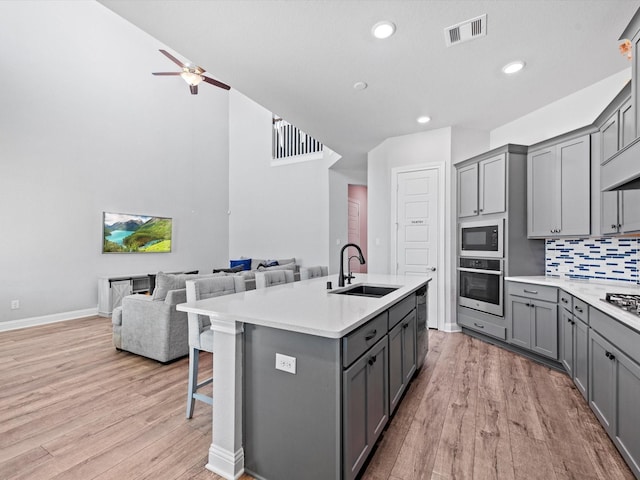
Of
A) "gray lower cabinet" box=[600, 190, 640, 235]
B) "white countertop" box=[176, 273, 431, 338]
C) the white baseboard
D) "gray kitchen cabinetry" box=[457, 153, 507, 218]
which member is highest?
"gray kitchen cabinetry" box=[457, 153, 507, 218]

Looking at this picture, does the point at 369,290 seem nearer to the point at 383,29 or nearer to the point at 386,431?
the point at 386,431

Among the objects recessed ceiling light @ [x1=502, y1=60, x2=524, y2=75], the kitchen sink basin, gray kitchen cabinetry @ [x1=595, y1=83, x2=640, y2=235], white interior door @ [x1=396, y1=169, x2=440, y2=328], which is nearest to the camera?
gray kitchen cabinetry @ [x1=595, y1=83, x2=640, y2=235]

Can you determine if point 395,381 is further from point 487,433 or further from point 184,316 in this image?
point 184,316

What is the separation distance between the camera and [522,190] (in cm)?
354

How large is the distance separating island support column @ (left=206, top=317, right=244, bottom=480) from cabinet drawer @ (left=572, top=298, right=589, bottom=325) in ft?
8.05

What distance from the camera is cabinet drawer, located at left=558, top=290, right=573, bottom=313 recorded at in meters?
2.63

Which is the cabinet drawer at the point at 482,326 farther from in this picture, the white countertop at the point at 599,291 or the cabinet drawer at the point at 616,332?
the cabinet drawer at the point at 616,332

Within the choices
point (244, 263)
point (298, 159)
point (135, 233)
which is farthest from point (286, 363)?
point (298, 159)

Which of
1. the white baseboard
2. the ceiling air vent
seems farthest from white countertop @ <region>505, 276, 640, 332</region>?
the white baseboard

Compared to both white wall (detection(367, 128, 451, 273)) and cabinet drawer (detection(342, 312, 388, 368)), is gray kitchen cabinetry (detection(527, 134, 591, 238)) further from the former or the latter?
cabinet drawer (detection(342, 312, 388, 368))

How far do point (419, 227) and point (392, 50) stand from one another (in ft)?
8.29

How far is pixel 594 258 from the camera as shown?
10.4 feet

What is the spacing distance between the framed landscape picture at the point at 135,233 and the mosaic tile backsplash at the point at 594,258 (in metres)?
6.75

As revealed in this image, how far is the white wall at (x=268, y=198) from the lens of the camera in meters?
7.32
